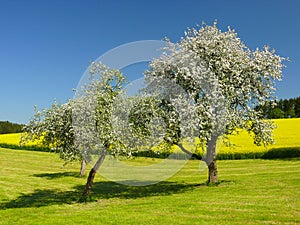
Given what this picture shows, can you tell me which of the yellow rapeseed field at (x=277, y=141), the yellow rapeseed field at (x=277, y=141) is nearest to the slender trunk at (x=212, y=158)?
the yellow rapeseed field at (x=277, y=141)

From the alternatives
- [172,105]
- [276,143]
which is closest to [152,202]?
[172,105]

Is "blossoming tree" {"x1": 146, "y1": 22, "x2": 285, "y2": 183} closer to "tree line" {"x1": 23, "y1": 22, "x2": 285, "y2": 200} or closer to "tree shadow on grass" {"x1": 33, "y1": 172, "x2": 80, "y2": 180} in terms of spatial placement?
"tree line" {"x1": 23, "y1": 22, "x2": 285, "y2": 200}

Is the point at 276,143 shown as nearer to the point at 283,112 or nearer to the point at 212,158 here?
the point at 212,158

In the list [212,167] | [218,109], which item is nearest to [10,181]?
[212,167]

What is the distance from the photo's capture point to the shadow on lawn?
24.1 metres

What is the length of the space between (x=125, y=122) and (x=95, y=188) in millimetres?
10433

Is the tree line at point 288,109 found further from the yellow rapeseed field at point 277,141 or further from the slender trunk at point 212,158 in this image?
the slender trunk at point 212,158

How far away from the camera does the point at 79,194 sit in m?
27.2

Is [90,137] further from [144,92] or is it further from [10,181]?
[10,181]

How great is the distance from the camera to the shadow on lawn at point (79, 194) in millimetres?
24109

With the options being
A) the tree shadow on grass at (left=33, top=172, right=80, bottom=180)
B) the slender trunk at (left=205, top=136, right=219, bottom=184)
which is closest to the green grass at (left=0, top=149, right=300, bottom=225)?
the slender trunk at (left=205, top=136, right=219, bottom=184)

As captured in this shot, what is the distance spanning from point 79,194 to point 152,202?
318 inches

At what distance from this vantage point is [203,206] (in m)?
19.2

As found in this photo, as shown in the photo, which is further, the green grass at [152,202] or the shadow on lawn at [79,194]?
the shadow on lawn at [79,194]
